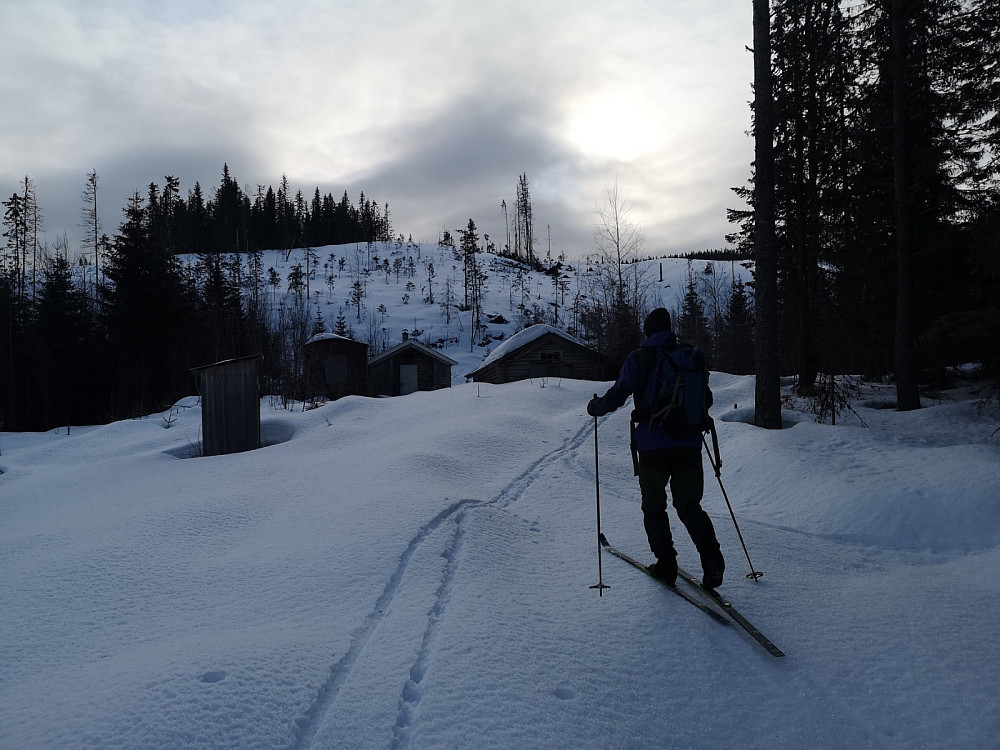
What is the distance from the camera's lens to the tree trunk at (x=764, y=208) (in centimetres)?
Answer: 979

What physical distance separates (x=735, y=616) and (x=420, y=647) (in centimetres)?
208

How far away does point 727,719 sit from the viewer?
273 cm

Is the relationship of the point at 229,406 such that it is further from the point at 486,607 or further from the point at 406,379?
the point at 406,379

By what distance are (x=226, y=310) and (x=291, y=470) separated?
36035mm

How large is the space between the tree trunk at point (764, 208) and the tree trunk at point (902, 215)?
3.74 m

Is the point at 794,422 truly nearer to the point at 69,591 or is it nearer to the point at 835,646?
the point at 835,646

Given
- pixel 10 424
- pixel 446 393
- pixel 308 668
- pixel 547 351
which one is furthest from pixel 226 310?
→ pixel 308 668

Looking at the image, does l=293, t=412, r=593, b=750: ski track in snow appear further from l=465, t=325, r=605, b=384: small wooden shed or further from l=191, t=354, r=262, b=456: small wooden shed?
l=465, t=325, r=605, b=384: small wooden shed

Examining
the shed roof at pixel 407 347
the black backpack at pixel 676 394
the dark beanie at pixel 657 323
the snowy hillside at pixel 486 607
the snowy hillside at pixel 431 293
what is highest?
the snowy hillside at pixel 431 293

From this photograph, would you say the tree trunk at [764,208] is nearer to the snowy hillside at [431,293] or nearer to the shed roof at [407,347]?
the shed roof at [407,347]

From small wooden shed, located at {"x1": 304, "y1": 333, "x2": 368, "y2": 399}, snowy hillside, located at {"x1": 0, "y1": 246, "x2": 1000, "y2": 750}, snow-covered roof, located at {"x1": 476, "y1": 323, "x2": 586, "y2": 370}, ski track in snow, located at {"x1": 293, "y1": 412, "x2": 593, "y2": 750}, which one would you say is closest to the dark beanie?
snowy hillside, located at {"x1": 0, "y1": 246, "x2": 1000, "y2": 750}

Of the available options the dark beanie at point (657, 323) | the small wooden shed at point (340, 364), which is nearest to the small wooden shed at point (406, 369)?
the small wooden shed at point (340, 364)

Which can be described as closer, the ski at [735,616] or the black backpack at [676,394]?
the ski at [735,616]

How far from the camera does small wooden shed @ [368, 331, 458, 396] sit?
3619 cm
